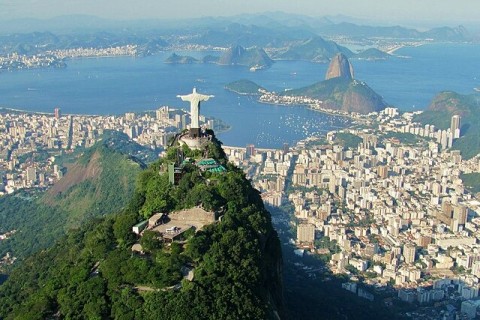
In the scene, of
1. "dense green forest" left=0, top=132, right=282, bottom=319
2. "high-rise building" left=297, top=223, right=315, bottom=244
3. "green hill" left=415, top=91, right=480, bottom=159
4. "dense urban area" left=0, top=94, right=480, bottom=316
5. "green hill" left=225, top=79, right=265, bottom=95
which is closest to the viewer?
"dense green forest" left=0, top=132, right=282, bottom=319

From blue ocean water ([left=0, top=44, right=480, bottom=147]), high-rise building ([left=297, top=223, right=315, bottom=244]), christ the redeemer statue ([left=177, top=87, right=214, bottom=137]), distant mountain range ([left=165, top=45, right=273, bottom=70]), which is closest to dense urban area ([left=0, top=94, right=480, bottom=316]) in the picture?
high-rise building ([left=297, top=223, right=315, bottom=244])

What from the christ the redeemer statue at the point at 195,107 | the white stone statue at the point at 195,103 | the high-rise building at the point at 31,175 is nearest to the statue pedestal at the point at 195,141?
the christ the redeemer statue at the point at 195,107

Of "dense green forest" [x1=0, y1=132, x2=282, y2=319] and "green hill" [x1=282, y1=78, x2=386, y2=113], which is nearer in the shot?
"dense green forest" [x1=0, y1=132, x2=282, y2=319]

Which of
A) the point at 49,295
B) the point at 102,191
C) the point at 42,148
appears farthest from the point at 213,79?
the point at 49,295

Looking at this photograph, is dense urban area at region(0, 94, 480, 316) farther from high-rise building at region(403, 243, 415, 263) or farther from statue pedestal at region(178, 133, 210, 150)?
statue pedestal at region(178, 133, 210, 150)

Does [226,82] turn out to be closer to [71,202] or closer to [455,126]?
[455,126]

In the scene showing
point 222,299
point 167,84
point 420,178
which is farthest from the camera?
point 167,84

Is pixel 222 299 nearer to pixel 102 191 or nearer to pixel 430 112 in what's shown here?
pixel 102 191
